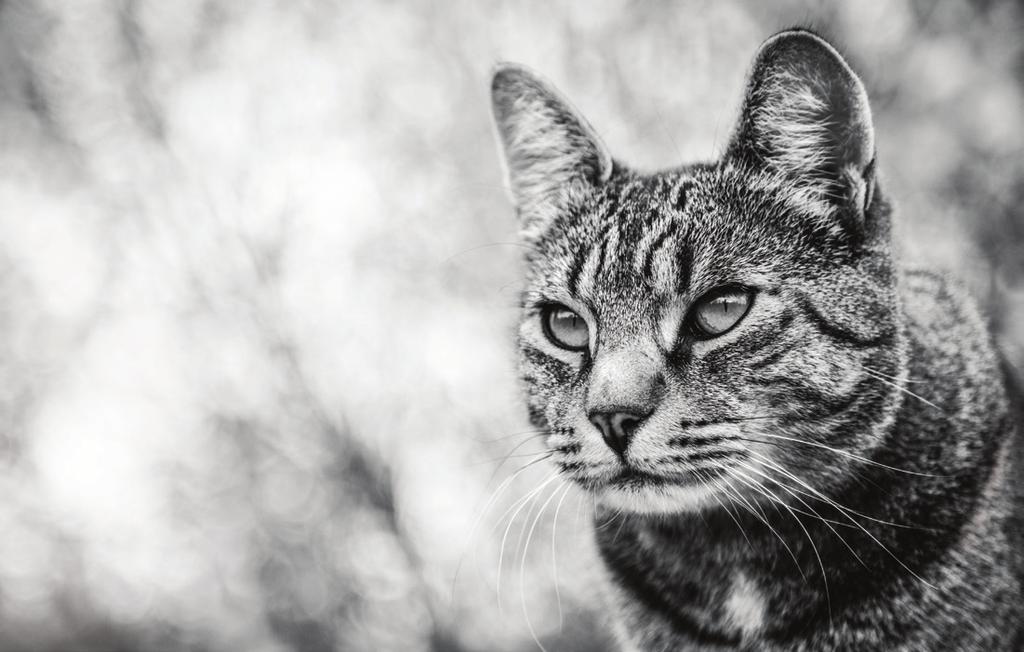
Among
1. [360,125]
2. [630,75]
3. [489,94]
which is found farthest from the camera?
[360,125]

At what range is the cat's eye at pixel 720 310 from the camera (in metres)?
0.75

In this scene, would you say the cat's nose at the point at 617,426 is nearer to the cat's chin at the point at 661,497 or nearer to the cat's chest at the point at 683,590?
the cat's chin at the point at 661,497

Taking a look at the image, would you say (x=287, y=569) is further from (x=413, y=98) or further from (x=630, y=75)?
(x=630, y=75)

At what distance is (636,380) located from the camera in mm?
715

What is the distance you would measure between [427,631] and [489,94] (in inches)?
52.7

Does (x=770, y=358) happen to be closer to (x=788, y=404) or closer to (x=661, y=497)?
(x=788, y=404)

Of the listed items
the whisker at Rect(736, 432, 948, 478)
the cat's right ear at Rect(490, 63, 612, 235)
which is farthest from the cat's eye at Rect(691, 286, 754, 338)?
the cat's right ear at Rect(490, 63, 612, 235)

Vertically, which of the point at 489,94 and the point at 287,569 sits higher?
the point at 489,94

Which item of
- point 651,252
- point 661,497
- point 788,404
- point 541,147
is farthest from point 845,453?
point 541,147

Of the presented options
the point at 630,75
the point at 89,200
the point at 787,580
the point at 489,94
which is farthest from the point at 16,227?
the point at 787,580

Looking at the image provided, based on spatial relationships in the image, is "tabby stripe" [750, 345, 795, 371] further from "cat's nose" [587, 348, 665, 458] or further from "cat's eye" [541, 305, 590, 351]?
"cat's eye" [541, 305, 590, 351]

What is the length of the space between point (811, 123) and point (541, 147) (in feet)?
1.19

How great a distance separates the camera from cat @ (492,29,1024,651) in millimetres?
708

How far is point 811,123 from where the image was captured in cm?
76
